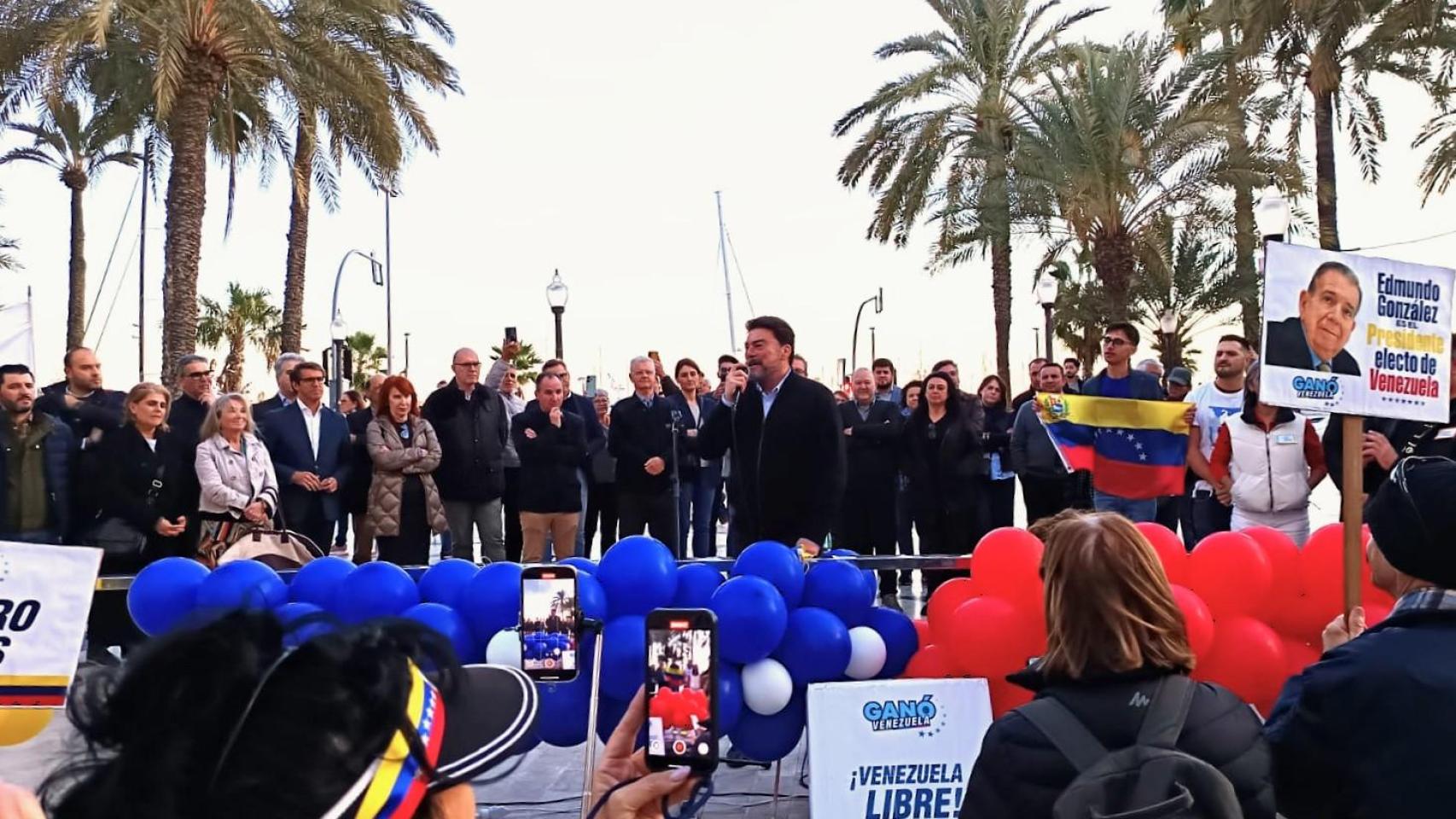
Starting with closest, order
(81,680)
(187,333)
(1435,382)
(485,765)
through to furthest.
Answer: (81,680), (485,765), (1435,382), (187,333)

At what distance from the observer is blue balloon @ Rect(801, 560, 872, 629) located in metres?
4.89

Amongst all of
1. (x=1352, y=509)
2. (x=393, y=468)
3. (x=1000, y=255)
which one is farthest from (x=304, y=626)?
(x=1000, y=255)

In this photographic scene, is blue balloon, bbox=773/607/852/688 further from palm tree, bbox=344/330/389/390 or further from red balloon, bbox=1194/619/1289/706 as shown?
palm tree, bbox=344/330/389/390

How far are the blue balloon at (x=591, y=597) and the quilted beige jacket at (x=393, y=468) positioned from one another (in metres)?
4.60

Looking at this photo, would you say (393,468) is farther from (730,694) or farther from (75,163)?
(75,163)

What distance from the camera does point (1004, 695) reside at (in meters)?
4.41

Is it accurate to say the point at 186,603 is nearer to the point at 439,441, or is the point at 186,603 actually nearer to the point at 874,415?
the point at 439,441

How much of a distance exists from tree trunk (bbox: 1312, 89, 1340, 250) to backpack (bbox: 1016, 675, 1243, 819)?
61.0 ft

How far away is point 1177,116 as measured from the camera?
20.3 meters

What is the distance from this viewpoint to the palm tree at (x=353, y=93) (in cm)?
1669

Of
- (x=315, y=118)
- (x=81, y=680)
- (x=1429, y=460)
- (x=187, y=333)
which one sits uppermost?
(x=315, y=118)

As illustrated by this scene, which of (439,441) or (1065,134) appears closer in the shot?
(439,441)

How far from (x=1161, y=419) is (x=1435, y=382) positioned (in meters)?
3.36

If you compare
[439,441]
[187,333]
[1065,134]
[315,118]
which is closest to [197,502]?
[439,441]
